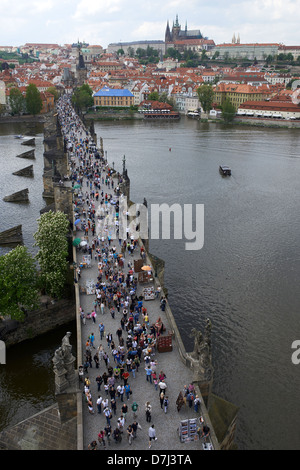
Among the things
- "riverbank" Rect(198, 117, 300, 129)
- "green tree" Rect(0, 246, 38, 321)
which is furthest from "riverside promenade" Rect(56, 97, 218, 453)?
"riverbank" Rect(198, 117, 300, 129)

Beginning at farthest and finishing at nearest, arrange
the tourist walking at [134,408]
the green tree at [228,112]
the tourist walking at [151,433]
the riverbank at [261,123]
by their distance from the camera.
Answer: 1. the green tree at [228,112]
2. the riverbank at [261,123]
3. the tourist walking at [134,408]
4. the tourist walking at [151,433]

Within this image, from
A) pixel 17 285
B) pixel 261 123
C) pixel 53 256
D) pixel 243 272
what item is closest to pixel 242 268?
pixel 243 272

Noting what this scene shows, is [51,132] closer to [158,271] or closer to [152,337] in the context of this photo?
[158,271]

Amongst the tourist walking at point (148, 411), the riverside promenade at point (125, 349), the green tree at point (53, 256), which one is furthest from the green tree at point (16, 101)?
the tourist walking at point (148, 411)

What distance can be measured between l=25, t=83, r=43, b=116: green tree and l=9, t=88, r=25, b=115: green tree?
2.41 metres

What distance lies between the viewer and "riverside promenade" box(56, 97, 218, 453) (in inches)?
589

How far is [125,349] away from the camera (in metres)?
19.3

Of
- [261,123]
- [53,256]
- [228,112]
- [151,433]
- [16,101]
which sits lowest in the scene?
[151,433]

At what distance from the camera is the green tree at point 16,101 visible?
111 m

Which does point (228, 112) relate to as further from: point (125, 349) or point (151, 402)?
point (151, 402)

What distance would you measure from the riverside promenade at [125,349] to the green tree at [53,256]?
1.13m

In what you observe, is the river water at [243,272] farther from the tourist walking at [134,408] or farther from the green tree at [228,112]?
the green tree at [228,112]

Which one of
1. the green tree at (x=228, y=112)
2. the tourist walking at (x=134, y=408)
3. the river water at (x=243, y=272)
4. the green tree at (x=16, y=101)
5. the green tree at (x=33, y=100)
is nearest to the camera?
the tourist walking at (x=134, y=408)

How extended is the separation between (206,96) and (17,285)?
107m
